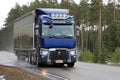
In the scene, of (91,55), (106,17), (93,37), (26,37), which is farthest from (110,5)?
(26,37)

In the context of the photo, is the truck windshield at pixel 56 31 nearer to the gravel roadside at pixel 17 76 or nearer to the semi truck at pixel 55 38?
the semi truck at pixel 55 38

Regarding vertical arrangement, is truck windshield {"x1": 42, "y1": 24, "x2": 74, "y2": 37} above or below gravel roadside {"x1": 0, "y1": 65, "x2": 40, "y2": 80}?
above

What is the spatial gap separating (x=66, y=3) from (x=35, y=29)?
64.6m

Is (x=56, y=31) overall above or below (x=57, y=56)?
above

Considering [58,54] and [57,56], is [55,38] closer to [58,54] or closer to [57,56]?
[58,54]

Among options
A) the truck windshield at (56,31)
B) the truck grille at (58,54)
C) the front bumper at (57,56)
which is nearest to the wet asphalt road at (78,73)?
the front bumper at (57,56)

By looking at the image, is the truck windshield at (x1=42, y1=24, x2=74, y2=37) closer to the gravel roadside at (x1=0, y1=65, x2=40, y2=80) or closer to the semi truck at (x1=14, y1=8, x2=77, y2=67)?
the semi truck at (x1=14, y1=8, x2=77, y2=67)

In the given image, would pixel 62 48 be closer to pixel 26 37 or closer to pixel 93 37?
pixel 26 37

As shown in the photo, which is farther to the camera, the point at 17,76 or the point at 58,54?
the point at 58,54

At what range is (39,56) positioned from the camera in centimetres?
2786

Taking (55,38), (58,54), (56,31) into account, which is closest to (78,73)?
(58,54)

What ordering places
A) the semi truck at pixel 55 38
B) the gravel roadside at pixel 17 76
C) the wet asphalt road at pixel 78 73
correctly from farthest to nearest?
the semi truck at pixel 55 38 → the gravel roadside at pixel 17 76 → the wet asphalt road at pixel 78 73

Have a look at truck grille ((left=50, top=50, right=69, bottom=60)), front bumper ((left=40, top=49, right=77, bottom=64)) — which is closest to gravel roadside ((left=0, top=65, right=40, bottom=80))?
front bumper ((left=40, top=49, right=77, bottom=64))

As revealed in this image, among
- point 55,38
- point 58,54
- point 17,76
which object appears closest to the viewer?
point 17,76
